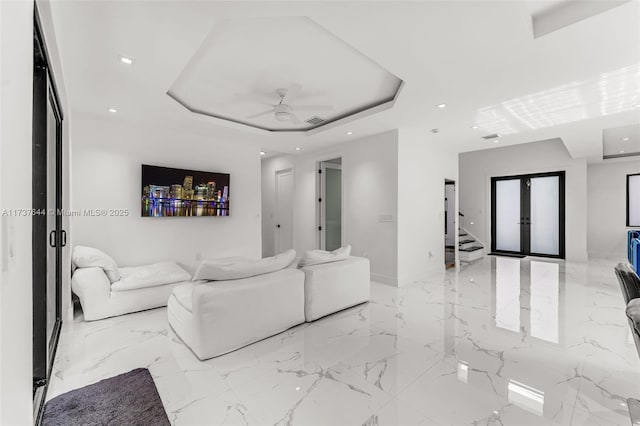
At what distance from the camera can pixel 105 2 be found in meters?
1.85

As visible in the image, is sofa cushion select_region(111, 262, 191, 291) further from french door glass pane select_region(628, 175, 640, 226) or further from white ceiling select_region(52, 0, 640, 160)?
french door glass pane select_region(628, 175, 640, 226)

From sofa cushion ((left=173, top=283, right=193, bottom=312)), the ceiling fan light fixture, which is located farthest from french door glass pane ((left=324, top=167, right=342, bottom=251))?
sofa cushion ((left=173, top=283, right=193, bottom=312))

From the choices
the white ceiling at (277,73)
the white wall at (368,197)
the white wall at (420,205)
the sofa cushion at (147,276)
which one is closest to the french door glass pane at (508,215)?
the white wall at (420,205)

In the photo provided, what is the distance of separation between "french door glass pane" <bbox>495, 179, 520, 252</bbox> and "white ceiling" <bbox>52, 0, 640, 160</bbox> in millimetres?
4117

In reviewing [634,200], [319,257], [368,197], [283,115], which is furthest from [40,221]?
[634,200]

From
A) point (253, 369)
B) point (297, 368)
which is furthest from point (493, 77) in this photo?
point (253, 369)

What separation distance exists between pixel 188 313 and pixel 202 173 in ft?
10.0

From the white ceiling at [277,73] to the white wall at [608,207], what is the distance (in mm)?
7307

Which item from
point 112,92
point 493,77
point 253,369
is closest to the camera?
point 253,369

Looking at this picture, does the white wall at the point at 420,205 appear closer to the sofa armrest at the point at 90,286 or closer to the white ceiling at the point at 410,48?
the white ceiling at the point at 410,48

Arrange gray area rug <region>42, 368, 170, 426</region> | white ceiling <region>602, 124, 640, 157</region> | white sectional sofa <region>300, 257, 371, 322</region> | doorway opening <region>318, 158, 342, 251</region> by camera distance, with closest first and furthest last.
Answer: gray area rug <region>42, 368, 170, 426</region> < white sectional sofa <region>300, 257, 371, 322</region> < white ceiling <region>602, 124, 640, 157</region> < doorway opening <region>318, 158, 342, 251</region>

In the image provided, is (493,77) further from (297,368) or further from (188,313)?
(188,313)

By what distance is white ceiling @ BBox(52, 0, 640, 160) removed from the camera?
1909mm

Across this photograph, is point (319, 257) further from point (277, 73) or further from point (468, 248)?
point (468, 248)
